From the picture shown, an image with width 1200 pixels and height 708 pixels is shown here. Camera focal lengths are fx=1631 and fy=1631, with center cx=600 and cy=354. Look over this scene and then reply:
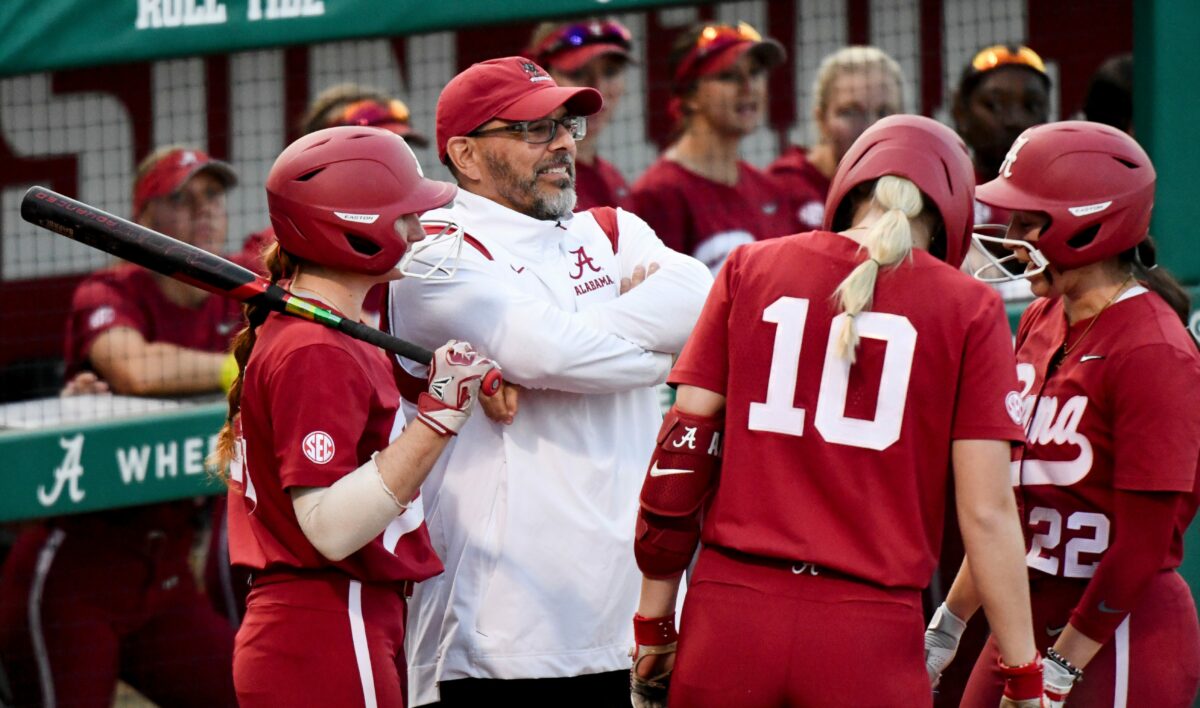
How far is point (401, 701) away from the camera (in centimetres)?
303

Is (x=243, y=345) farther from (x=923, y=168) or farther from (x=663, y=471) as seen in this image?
(x=923, y=168)

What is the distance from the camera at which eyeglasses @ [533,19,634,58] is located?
5.42 m

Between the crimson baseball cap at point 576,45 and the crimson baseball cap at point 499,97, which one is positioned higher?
the crimson baseball cap at point 576,45

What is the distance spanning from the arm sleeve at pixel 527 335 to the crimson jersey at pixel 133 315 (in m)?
2.05

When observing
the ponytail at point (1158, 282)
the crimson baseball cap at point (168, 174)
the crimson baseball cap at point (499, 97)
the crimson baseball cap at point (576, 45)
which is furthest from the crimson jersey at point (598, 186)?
the ponytail at point (1158, 282)

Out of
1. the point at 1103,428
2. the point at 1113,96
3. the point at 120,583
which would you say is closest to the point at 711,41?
the point at 1113,96

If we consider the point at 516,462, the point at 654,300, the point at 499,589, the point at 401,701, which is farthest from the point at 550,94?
the point at 401,701

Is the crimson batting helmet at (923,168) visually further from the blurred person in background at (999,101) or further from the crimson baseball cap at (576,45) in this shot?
the blurred person in background at (999,101)

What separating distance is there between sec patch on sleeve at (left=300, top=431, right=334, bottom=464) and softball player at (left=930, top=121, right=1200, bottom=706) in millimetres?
1351

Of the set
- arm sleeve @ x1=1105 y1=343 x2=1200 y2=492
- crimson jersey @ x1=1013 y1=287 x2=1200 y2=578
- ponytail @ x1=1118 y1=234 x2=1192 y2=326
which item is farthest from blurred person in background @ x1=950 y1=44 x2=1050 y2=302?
arm sleeve @ x1=1105 y1=343 x2=1200 y2=492

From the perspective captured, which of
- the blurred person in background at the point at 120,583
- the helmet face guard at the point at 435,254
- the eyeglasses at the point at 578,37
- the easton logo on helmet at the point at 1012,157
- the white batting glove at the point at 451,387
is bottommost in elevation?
the blurred person in background at the point at 120,583

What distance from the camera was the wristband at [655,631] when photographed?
9.52ft

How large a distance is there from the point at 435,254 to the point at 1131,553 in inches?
57.8

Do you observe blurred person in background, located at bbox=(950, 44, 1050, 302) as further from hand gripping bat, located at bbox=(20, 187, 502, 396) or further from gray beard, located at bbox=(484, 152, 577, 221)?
hand gripping bat, located at bbox=(20, 187, 502, 396)
